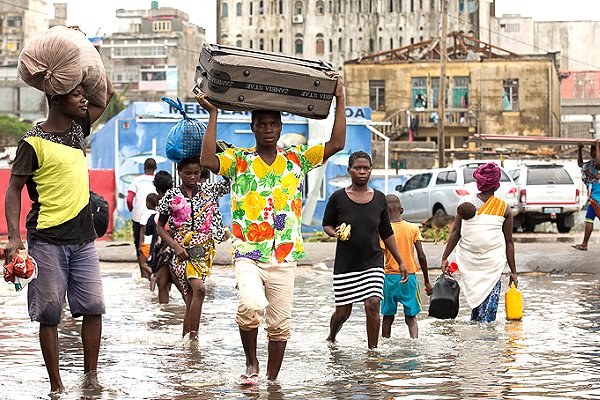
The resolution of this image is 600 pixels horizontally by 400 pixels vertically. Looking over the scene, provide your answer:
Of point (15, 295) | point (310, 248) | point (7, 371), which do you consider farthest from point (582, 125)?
point (7, 371)

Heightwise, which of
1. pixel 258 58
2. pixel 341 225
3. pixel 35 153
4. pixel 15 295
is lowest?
pixel 15 295

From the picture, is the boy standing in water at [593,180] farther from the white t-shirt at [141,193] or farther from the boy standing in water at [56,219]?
the boy standing in water at [56,219]

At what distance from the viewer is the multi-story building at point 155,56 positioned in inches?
4454

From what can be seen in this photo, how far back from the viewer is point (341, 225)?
340 inches

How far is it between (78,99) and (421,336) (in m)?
4.29

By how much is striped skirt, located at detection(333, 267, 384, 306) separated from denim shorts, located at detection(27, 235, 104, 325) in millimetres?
2536

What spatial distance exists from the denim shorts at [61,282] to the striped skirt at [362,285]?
8.32 ft

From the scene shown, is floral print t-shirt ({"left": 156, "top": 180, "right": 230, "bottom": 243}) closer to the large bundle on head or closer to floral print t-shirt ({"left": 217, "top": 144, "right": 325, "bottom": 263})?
floral print t-shirt ({"left": 217, "top": 144, "right": 325, "bottom": 263})

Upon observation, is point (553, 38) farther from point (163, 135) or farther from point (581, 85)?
point (163, 135)

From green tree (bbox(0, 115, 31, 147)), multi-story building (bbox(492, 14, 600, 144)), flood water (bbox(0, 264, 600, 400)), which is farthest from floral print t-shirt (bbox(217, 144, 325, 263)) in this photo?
multi-story building (bbox(492, 14, 600, 144))

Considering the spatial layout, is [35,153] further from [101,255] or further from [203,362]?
[101,255]

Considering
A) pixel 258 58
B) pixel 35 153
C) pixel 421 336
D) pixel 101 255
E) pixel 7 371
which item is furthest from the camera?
pixel 101 255

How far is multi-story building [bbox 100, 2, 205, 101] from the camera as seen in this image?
113 metres

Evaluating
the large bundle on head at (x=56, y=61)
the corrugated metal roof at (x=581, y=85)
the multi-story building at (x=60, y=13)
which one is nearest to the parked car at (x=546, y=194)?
the large bundle on head at (x=56, y=61)
